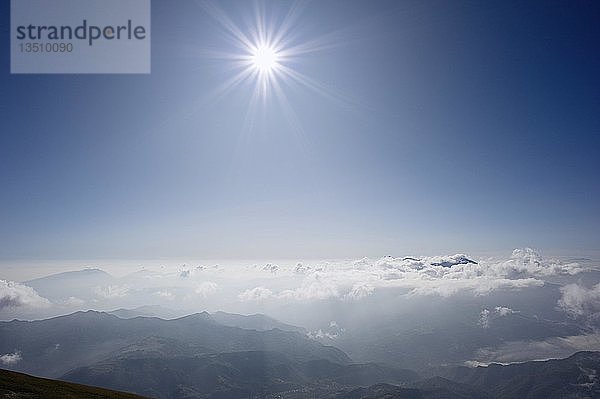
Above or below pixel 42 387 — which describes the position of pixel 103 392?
below

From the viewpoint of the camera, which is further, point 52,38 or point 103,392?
point 103,392

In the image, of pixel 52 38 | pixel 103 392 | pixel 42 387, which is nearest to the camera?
pixel 52 38

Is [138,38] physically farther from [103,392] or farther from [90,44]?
[103,392]

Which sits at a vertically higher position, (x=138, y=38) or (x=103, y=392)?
(x=138, y=38)

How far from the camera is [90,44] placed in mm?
63750

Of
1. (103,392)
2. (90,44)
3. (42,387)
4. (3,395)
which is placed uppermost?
(90,44)

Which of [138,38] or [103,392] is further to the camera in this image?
[103,392]

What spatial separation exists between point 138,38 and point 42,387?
8519cm

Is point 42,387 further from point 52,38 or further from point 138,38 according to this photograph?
point 138,38

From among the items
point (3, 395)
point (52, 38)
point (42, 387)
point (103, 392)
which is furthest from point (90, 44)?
point (103, 392)

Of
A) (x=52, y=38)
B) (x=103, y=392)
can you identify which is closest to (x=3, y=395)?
(x=103, y=392)

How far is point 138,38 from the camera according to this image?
65438 millimetres

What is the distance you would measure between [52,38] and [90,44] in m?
6.26

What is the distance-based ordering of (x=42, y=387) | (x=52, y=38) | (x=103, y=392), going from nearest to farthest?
1. (x=52, y=38)
2. (x=42, y=387)
3. (x=103, y=392)
